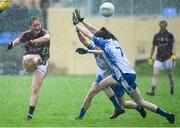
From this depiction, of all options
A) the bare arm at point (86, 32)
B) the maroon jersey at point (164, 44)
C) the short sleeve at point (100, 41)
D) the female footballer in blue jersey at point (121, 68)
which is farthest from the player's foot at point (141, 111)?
the maroon jersey at point (164, 44)

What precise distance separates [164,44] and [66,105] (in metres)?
4.71

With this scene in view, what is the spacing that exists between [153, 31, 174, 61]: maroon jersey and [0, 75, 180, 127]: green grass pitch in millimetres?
991

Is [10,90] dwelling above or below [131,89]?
below

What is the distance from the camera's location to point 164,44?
83.5 feet

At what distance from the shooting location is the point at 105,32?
17.8 m

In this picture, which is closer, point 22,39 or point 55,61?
point 22,39

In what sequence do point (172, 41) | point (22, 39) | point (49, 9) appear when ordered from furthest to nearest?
point (49, 9)
point (172, 41)
point (22, 39)

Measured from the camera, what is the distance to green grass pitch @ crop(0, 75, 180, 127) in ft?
58.4

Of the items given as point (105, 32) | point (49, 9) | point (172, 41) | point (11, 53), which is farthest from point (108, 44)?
point (49, 9)

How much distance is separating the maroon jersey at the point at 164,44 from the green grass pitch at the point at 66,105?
3.25 feet

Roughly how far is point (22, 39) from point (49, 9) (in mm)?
16159

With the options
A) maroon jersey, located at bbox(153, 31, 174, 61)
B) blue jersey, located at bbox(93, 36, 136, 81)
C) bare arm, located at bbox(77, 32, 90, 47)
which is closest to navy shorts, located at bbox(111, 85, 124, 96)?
blue jersey, located at bbox(93, 36, 136, 81)

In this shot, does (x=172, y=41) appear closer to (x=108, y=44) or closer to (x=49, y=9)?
(x=108, y=44)

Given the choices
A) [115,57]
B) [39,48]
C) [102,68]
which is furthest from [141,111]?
[39,48]
